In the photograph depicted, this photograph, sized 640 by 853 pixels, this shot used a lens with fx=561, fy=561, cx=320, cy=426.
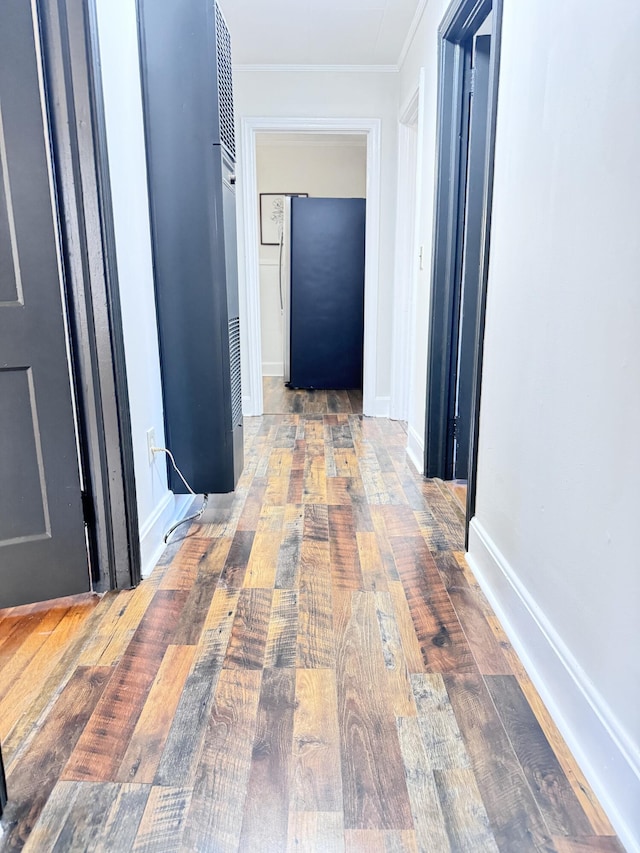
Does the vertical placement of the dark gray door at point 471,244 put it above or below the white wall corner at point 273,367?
above

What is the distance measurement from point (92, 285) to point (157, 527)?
2.90 ft

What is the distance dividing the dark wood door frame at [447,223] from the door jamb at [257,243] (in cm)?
134

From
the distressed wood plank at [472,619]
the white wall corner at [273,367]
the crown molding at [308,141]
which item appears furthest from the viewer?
the white wall corner at [273,367]

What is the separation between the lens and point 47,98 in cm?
147

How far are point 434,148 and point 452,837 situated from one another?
8.94 ft

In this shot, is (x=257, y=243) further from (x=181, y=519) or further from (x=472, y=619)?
(x=472, y=619)

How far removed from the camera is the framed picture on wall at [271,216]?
5711mm

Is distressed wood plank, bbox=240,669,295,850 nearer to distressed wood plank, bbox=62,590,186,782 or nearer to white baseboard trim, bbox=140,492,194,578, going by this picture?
distressed wood plank, bbox=62,590,186,782

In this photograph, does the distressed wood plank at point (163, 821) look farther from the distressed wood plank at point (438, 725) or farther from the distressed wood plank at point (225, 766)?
the distressed wood plank at point (438, 725)

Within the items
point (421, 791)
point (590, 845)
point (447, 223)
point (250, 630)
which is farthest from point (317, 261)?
point (590, 845)

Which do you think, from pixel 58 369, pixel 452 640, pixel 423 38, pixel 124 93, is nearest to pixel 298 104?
pixel 423 38

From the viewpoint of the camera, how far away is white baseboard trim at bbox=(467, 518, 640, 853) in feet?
3.09

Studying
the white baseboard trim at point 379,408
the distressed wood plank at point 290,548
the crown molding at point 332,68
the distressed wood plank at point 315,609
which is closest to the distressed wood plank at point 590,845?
the distressed wood plank at point 315,609

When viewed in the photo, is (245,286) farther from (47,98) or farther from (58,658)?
(58,658)
